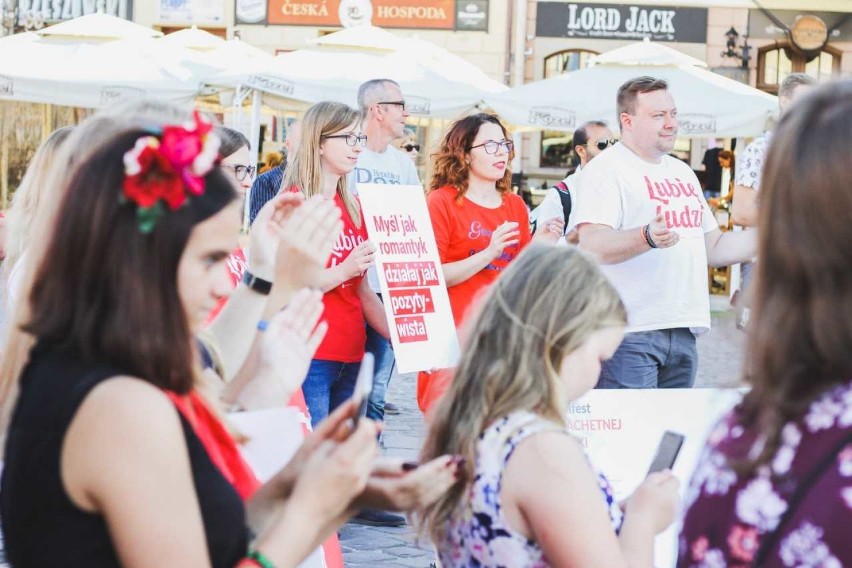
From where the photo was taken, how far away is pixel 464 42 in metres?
24.7

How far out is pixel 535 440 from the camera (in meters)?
2.35

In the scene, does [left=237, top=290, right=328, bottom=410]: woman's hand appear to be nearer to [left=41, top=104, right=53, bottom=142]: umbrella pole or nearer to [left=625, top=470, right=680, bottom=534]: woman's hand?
[left=625, top=470, right=680, bottom=534]: woman's hand

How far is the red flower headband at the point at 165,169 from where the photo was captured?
73.3 inches

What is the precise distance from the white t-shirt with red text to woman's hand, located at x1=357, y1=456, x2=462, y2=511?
3175 millimetres

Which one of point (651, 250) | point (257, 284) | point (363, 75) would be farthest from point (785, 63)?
point (257, 284)

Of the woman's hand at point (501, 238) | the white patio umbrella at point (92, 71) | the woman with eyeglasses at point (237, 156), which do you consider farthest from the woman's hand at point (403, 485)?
the white patio umbrella at point (92, 71)

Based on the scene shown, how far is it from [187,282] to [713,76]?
41.2 feet

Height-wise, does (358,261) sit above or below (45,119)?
below

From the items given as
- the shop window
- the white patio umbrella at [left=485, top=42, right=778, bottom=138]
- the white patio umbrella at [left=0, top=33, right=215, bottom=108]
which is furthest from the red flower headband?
the shop window

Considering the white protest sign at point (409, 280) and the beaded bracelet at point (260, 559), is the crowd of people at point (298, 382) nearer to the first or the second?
the beaded bracelet at point (260, 559)

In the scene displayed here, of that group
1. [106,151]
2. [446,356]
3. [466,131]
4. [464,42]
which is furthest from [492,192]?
[464,42]

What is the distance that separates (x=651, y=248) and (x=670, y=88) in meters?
8.35

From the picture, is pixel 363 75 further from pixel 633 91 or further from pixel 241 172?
pixel 241 172

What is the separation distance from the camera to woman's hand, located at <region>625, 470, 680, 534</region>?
2434 millimetres
